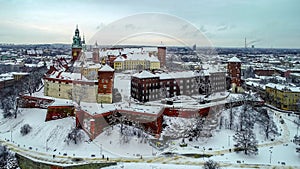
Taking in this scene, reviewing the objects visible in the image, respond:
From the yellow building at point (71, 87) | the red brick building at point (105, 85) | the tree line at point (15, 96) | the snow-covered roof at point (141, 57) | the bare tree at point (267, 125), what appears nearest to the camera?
the bare tree at point (267, 125)

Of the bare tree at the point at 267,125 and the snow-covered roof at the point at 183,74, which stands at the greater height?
the snow-covered roof at the point at 183,74

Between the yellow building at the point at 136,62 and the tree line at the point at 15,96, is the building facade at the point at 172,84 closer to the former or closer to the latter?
the yellow building at the point at 136,62

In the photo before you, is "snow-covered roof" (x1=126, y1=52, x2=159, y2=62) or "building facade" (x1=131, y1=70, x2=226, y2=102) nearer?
"building facade" (x1=131, y1=70, x2=226, y2=102)

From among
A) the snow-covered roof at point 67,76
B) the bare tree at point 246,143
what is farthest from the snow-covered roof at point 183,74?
the bare tree at point 246,143

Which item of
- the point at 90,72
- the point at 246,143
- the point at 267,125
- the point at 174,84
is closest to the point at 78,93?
the point at 90,72

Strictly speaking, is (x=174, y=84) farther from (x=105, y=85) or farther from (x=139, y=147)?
(x=139, y=147)

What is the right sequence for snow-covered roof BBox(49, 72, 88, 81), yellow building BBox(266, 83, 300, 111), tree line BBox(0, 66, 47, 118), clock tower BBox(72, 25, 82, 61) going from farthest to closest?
1. clock tower BBox(72, 25, 82, 61)
2. yellow building BBox(266, 83, 300, 111)
3. snow-covered roof BBox(49, 72, 88, 81)
4. tree line BBox(0, 66, 47, 118)

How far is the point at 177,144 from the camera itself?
22.1m

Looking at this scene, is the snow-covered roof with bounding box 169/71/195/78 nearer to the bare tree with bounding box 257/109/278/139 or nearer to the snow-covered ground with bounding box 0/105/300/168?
the snow-covered ground with bounding box 0/105/300/168

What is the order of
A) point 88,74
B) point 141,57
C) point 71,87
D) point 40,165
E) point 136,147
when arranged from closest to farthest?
point 40,165, point 136,147, point 71,87, point 88,74, point 141,57

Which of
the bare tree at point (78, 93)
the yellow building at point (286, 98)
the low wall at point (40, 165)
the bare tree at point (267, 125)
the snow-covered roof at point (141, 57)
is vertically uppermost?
the snow-covered roof at point (141, 57)

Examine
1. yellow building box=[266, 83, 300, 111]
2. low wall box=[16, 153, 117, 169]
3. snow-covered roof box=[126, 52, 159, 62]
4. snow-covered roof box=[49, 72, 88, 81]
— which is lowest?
low wall box=[16, 153, 117, 169]

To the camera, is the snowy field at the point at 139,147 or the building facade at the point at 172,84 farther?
the building facade at the point at 172,84

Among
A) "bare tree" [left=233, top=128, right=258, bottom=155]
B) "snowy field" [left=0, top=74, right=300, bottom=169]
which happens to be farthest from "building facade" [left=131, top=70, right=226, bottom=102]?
"bare tree" [left=233, top=128, right=258, bottom=155]
